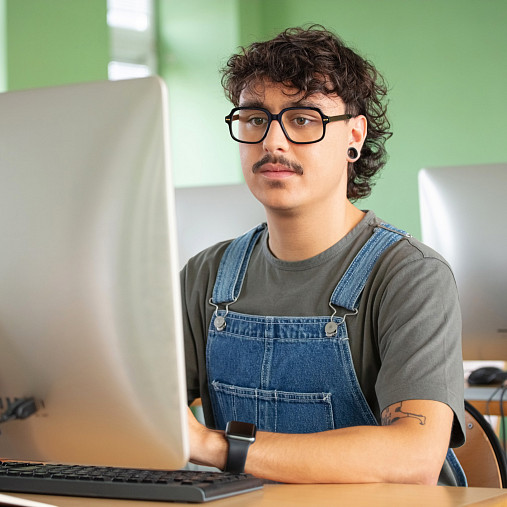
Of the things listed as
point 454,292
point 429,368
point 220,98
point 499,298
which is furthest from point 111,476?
point 220,98

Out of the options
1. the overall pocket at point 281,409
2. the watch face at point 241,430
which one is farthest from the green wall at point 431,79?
the watch face at point 241,430

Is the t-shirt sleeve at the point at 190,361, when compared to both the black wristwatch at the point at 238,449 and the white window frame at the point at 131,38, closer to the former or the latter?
the black wristwatch at the point at 238,449

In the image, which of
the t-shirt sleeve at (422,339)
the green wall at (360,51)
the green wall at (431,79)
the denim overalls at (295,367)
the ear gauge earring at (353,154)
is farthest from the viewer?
the green wall at (431,79)

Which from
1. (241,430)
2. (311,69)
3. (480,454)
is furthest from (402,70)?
(241,430)

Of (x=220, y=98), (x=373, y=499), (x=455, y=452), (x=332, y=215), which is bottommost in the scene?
(x=455, y=452)

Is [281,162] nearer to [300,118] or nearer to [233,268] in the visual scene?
[300,118]

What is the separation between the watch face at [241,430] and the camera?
1095 millimetres

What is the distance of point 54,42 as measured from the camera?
12.2ft

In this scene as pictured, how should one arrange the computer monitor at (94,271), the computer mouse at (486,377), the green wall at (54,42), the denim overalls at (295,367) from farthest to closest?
the green wall at (54,42) → the computer mouse at (486,377) → the denim overalls at (295,367) → the computer monitor at (94,271)

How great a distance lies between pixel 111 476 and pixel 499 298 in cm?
113

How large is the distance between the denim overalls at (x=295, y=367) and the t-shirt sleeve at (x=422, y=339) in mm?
76

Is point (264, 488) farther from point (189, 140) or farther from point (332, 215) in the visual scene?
point (189, 140)

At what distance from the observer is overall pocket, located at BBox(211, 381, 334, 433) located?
135 centimetres

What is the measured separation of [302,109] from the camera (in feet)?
4.70
